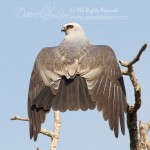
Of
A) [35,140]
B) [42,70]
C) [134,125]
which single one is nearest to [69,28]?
[42,70]

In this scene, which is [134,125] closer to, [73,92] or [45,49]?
[73,92]

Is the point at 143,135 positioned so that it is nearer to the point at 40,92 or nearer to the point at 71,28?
the point at 40,92

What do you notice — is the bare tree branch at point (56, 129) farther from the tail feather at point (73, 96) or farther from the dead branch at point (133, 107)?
the dead branch at point (133, 107)

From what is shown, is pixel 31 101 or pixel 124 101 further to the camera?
pixel 31 101

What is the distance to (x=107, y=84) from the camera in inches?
293

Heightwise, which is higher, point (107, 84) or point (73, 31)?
point (73, 31)

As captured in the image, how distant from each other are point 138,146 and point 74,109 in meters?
1.40

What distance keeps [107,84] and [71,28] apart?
2989 mm

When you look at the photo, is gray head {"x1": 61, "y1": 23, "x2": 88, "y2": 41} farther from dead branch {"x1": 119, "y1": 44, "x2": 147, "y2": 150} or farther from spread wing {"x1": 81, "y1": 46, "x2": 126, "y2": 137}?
dead branch {"x1": 119, "y1": 44, "x2": 147, "y2": 150}

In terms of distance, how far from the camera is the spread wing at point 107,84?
6.93 m

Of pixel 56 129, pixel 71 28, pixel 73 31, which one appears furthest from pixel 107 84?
pixel 71 28

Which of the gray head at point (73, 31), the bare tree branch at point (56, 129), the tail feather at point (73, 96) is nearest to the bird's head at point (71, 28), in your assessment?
the gray head at point (73, 31)

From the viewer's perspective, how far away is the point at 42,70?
26.2ft

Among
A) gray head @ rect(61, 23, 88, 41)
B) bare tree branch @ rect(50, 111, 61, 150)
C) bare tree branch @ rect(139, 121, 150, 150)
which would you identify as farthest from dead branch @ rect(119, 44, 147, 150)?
gray head @ rect(61, 23, 88, 41)
